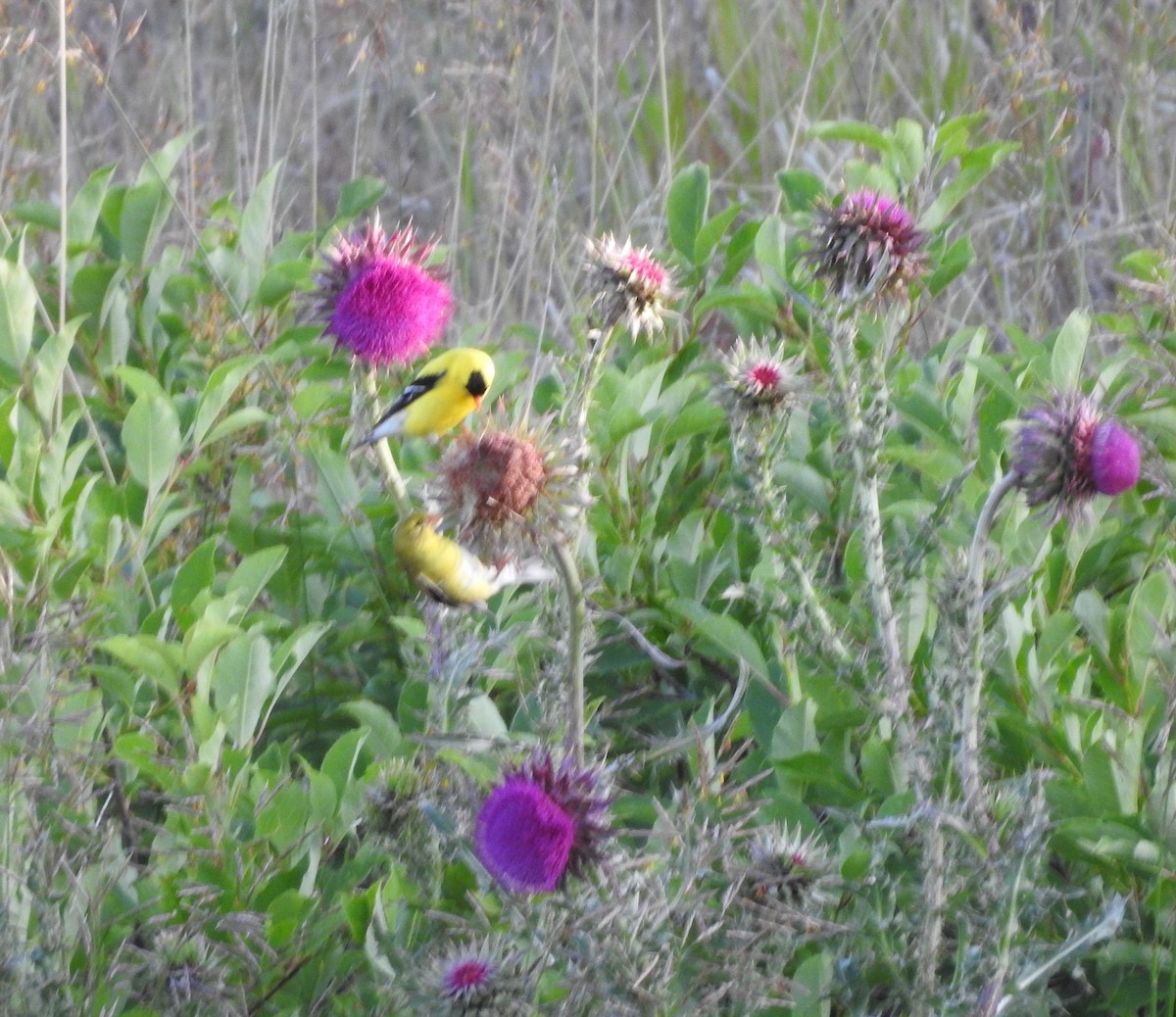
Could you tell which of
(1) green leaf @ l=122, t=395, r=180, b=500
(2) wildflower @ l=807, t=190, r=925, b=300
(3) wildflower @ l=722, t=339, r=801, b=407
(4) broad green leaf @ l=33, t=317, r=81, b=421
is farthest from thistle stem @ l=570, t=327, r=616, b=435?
(4) broad green leaf @ l=33, t=317, r=81, b=421

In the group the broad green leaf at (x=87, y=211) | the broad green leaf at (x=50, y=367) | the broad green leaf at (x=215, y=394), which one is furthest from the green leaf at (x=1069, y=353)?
the broad green leaf at (x=87, y=211)

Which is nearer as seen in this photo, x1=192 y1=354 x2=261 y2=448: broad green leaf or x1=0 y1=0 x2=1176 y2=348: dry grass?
x1=192 y1=354 x2=261 y2=448: broad green leaf

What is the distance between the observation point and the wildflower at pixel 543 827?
1114mm

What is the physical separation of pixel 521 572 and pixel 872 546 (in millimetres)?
340

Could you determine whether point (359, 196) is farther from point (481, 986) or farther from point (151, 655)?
point (481, 986)

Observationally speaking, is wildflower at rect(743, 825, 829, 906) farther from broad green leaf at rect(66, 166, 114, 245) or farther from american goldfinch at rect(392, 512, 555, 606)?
broad green leaf at rect(66, 166, 114, 245)

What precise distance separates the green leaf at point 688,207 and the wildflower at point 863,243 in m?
0.63

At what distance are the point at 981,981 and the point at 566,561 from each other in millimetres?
574

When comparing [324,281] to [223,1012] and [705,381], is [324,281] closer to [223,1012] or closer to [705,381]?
[705,381]

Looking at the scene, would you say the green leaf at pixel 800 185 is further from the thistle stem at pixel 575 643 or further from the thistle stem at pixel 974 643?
the thistle stem at pixel 575 643

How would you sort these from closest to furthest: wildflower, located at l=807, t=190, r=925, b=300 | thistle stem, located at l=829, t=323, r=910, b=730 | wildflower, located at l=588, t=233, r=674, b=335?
thistle stem, located at l=829, t=323, r=910, b=730, wildflower, located at l=807, t=190, r=925, b=300, wildflower, located at l=588, t=233, r=674, b=335

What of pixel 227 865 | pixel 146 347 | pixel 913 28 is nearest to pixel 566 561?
pixel 227 865

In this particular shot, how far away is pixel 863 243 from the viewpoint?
1.56 metres

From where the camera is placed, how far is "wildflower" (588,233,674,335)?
1.71m
